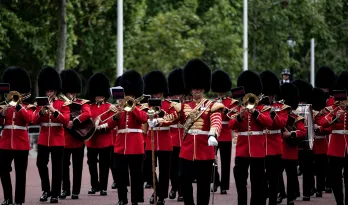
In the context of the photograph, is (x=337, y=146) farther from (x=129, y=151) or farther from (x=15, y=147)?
(x=15, y=147)

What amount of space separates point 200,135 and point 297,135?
2.69 m

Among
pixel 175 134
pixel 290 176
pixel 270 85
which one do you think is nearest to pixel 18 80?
pixel 175 134

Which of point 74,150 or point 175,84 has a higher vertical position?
point 175,84

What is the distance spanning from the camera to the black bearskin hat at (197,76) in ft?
41.7

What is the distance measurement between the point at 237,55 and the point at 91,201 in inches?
955

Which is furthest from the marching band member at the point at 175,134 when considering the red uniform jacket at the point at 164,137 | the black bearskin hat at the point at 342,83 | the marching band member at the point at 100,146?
A: the black bearskin hat at the point at 342,83

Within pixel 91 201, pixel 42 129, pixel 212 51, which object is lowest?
pixel 91 201

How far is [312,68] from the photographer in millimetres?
47219

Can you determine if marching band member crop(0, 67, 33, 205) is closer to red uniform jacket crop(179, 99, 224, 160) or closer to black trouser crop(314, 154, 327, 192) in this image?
red uniform jacket crop(179, 99, 224, 160)

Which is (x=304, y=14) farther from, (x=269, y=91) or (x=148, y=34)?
(x=269, y=91)

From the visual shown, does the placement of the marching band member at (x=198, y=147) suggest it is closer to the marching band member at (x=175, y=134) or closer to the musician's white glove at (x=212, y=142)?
the musician's white glove at (x=212, y=142)

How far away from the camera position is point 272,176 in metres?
14.2

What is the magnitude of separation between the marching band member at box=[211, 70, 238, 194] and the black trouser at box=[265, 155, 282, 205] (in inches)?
103

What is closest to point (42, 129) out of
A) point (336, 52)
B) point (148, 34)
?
point (148, 34)
